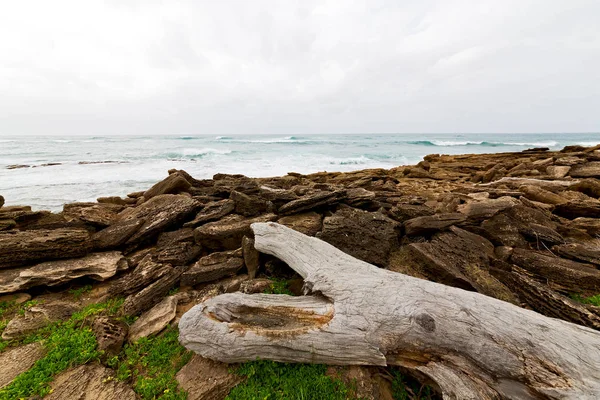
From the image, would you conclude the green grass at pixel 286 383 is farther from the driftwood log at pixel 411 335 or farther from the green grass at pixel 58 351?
the green grass at pixel 58 351

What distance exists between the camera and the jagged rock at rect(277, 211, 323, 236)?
18.1 feet

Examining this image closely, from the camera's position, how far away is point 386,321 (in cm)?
310

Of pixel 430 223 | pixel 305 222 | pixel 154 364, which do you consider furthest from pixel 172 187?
pixel 430 223

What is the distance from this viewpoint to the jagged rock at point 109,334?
3.52m

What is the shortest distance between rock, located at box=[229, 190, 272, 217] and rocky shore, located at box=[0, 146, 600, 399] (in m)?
0.03

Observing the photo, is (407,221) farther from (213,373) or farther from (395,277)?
(213,373)

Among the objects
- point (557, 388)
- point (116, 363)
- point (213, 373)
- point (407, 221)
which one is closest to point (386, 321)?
point (557, 388)

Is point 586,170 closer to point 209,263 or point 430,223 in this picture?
point 430,223

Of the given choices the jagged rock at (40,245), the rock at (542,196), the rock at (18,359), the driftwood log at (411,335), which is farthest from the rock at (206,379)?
the rock at (542,196)

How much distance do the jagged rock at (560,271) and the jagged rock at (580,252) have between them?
0.18 metres

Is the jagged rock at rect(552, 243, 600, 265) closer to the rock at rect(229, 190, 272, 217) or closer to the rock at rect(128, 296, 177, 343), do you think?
the rock at rect(229, 190, 272, 217)

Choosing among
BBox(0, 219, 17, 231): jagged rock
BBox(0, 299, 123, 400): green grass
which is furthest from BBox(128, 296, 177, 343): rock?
BBox(0, 219, 17, 231): jagged rock

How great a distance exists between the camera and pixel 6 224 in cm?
549

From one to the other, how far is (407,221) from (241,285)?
3694 mm
